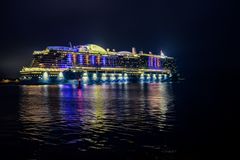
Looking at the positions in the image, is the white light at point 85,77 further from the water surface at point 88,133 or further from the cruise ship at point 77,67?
the water surface at point 88,133

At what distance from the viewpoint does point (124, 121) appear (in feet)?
81.8

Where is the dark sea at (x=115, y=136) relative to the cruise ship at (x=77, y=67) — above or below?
below

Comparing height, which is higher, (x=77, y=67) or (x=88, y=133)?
(x=77, y=67)

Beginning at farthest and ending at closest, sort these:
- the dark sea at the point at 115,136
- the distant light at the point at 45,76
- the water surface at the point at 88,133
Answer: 1. the distant light at the point at 45,76
2. the water surface at the point at 88,133
3. the dark sea at the point at 115,136

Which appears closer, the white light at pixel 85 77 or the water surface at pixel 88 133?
the water surface at pixel 88 133

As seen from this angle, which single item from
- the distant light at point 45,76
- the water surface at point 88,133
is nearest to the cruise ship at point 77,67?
the distant light at point 45,76

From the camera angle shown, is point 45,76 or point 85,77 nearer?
point 45,76

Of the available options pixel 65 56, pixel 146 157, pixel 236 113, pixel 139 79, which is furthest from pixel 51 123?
pixel 139 79

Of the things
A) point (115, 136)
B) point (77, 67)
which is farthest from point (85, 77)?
point (115, 136)

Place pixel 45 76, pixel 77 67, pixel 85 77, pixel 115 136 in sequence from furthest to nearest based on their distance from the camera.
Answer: pixel 77 67
pixel 85 77
pixel 45 76
pixel 115 136

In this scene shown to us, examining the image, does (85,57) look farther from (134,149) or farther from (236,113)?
(134,149)

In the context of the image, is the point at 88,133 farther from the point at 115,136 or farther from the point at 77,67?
the point at 77,67

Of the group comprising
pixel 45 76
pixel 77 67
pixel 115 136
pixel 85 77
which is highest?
pixel 77 67

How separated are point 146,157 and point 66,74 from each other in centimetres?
13996
